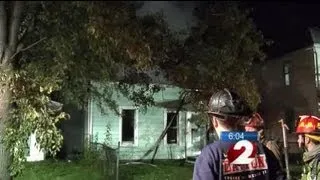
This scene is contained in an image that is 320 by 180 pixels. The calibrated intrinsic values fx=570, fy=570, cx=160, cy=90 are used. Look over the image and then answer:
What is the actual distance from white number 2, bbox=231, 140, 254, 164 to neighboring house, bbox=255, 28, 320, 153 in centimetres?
379

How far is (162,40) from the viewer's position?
8055 millimetres

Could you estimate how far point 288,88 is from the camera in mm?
15648

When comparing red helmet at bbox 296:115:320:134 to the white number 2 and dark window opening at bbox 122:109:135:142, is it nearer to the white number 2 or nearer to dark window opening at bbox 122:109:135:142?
the white number 2

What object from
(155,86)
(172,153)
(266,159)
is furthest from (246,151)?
(172,153)

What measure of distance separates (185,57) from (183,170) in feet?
20.0

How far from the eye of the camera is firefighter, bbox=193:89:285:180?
312cm

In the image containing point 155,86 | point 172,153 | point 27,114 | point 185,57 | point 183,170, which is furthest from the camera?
point 172,153

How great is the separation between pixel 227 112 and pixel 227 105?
41 mm

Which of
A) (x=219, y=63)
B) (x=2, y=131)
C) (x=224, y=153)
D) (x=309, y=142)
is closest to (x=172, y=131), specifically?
(x=219, y=63)

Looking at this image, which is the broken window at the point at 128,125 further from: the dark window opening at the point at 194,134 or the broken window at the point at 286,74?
the broken window at the point at 286,74

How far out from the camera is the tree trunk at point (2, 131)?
26.6 feet

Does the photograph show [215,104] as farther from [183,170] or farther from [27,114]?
[183,170]

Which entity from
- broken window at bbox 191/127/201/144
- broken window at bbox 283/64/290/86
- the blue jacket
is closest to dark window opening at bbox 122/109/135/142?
broken window at bbox 191/127/201/144

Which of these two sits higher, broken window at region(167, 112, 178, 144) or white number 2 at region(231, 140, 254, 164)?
broken window at region(167, 112, 178, 144)
